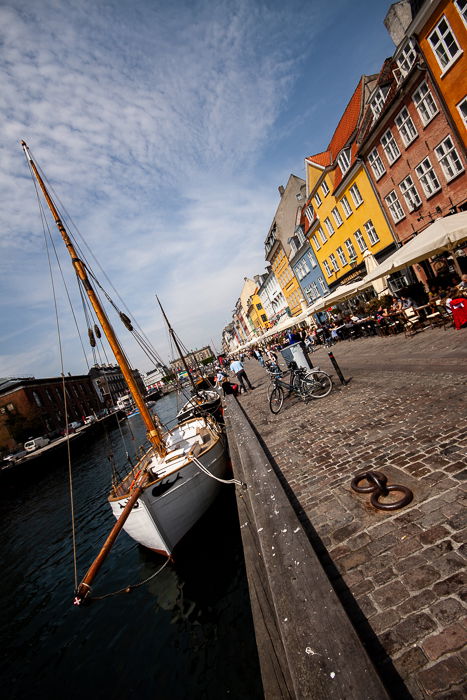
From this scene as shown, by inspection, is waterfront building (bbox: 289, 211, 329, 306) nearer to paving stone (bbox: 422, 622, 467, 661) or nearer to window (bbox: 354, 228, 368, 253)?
window (bbox: 354, 228, 368, 253)

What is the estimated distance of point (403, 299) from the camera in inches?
577

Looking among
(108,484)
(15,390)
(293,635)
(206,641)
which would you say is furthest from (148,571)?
(15,390)

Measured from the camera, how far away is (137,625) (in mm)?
6059

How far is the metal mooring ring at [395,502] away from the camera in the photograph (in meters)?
3.58

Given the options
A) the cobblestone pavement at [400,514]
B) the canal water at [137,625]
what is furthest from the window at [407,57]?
the canal water at [137,625]

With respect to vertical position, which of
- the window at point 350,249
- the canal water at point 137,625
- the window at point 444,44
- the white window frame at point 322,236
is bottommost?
the canal water at point 137,625

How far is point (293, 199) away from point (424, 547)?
43215 millimetres

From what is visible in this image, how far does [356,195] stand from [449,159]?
28.1 ft

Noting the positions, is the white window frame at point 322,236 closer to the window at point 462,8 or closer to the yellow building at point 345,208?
the yellow building at point 345,208

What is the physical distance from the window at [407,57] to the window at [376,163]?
397 cm

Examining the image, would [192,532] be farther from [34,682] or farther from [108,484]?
[108,484]

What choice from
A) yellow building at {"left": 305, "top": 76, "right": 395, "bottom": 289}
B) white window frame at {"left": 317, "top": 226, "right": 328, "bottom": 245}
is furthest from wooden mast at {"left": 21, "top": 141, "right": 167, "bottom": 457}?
white window frame at {"left": 317, "top": 226, "right": 328, "bottom": 245}

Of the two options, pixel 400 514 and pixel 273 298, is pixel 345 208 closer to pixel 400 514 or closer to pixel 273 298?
pixel 400 514

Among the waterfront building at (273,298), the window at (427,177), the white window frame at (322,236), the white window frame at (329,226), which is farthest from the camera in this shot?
the waterfront building at (273,298)
